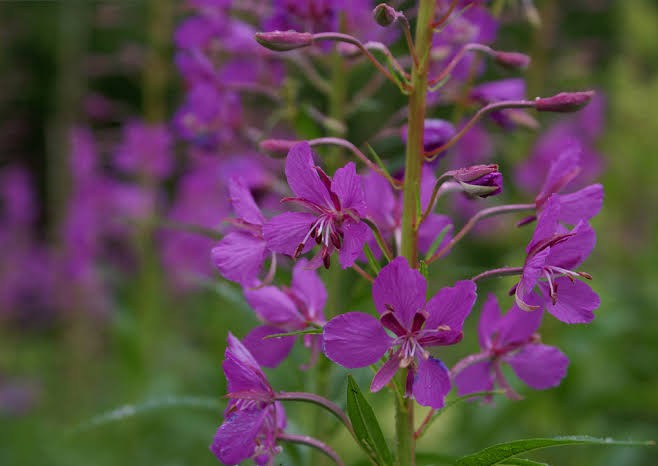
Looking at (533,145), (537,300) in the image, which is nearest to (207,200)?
(533,145)

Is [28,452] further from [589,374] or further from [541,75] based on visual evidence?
[541,75]

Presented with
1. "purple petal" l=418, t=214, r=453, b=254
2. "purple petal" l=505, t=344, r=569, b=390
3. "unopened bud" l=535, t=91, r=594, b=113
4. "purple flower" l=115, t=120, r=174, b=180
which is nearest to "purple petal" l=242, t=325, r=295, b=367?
"purple petal" l=418, t=214, r=453, b=254

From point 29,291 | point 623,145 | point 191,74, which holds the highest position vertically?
point 191,74

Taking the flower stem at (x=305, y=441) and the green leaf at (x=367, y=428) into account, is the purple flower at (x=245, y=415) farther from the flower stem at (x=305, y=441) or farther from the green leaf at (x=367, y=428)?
the green leaf at (x=367, y=428)

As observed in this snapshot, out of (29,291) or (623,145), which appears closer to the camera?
(623,145)

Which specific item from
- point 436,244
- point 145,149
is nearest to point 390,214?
point 436,244

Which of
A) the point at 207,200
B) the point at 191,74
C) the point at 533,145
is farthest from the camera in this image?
the point at 207,200

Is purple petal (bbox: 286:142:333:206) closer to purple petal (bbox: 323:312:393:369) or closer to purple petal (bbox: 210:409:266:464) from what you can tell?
purple petal (bbox: 323:312:393:369)

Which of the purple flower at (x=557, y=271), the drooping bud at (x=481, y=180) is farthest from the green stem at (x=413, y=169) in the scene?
the purple flower at (x=557, y=271)
